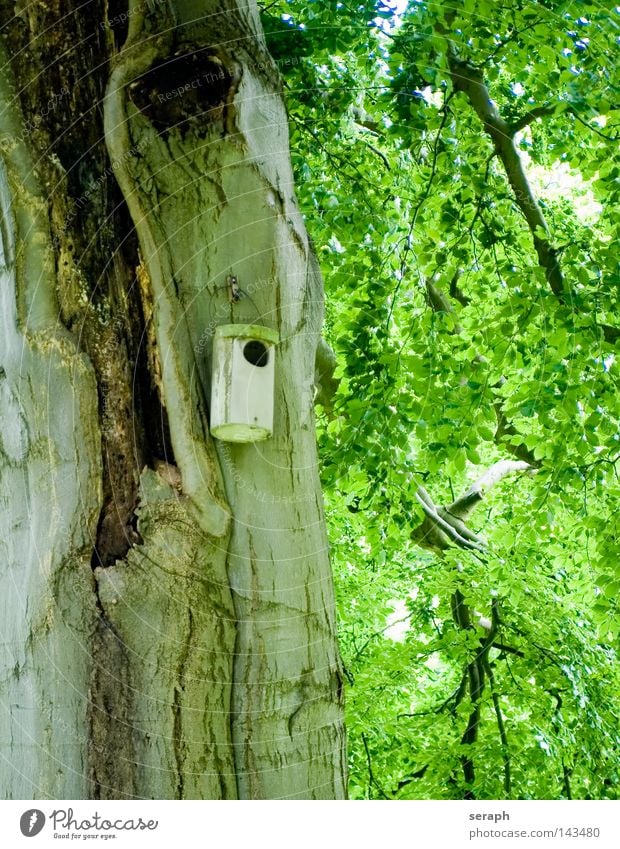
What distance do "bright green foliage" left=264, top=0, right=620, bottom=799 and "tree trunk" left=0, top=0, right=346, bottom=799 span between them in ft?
3.13

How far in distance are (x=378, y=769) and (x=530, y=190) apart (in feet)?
9.30

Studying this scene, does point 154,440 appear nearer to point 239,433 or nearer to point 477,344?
point 239,433

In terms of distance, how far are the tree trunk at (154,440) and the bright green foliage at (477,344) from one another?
0.95 meters

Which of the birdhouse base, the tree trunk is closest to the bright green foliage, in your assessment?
the tree trunk

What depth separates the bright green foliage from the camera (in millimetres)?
2732

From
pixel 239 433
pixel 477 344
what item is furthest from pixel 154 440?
pixel 477 344

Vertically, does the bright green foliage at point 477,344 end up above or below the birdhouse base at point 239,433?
above

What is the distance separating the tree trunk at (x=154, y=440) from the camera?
68.9 inches

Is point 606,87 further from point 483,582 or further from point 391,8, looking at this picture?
point 483,582

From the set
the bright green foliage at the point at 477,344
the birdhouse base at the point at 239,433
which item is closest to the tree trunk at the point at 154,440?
the birdhouse base at the point at 239,433

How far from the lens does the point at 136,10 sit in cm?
204

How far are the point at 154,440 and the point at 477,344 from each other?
1.54 meters

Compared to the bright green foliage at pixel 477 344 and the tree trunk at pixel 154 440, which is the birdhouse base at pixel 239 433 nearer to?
the tree trunk at pixel 154 440

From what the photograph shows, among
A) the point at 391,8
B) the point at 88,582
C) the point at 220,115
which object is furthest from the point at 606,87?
the point at 88,582
